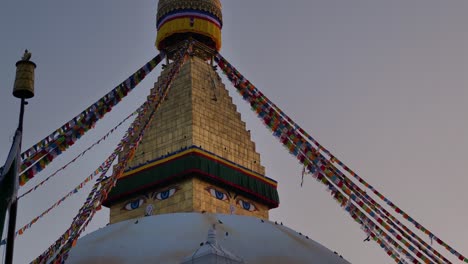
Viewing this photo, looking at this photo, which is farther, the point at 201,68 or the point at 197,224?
the point at 201,68

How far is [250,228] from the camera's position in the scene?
11.4 meters

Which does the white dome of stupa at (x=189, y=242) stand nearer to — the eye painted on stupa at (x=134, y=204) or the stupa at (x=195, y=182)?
the stupa at (x=195, y=182)

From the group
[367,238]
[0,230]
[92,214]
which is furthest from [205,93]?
[0,230]

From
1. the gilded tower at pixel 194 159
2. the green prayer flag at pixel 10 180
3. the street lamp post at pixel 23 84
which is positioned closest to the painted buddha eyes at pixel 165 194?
the gilded tower at pixel 194 159

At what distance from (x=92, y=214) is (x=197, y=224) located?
2307 mm

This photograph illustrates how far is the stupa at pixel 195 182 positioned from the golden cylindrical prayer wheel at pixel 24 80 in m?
3.60

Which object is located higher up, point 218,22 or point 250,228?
point 218,22

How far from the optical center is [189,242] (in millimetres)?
10500

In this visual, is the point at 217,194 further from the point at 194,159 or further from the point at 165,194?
the point at 165,194

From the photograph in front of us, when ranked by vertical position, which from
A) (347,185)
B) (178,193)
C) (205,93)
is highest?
(205,93)

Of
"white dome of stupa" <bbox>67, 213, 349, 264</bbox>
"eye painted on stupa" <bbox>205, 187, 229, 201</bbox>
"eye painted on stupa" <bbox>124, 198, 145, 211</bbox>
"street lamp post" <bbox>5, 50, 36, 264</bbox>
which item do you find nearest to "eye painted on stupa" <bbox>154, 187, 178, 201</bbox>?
"eye painted on stupa" <bbox>124, 198, 145, 211</bbox>

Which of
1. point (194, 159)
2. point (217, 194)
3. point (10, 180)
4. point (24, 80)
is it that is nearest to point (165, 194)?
point (194, 159)

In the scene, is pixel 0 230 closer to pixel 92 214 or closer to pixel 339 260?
pixel 92 214

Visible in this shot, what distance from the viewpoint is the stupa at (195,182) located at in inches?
425
